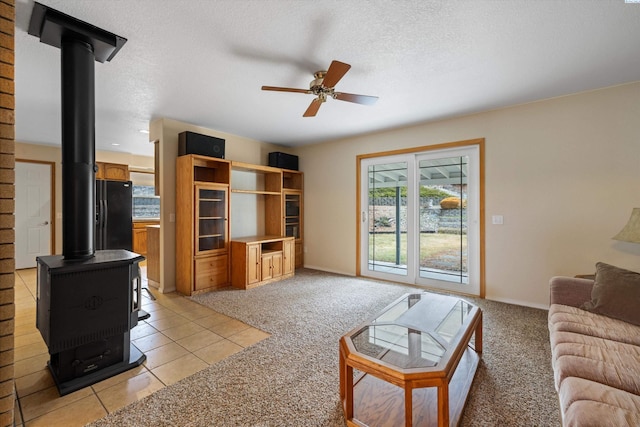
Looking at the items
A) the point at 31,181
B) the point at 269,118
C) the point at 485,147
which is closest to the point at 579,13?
the point at 485,147

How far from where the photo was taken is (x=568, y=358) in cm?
150

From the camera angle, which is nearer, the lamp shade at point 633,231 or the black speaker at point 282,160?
the lamp shade at point 633,231

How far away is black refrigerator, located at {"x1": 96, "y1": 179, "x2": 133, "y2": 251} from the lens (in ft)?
17.2

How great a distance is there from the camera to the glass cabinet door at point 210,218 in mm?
3947

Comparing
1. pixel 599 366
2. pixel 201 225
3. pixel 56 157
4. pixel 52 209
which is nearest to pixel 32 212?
pixel 52 209

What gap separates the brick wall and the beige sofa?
257cm

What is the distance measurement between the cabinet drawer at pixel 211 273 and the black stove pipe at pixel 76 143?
6.29 feet

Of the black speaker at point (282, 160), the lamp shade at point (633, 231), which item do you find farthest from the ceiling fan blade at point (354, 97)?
the black speaker at point (282, 160)

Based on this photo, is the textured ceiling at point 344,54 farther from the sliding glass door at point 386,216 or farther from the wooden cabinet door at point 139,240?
the wooden cabinet door at point 139,240

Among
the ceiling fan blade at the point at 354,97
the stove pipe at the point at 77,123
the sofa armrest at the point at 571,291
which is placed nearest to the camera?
the stove pipe at the point at 77,123

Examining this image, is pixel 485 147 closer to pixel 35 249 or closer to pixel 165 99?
pixel 165 99

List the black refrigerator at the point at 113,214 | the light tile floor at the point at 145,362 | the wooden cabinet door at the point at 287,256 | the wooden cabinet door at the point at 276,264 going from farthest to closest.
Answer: the black refrigerator at the point at 113,214
the wooden cabinet door at the point at 287,256
the wooden cabinet door at the point at 276,264
the light tile floor at the point at 145,362

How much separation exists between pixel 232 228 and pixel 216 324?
2.15 meters

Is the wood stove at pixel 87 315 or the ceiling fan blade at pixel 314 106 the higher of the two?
the ceiling fan blade at pixel 314 106
